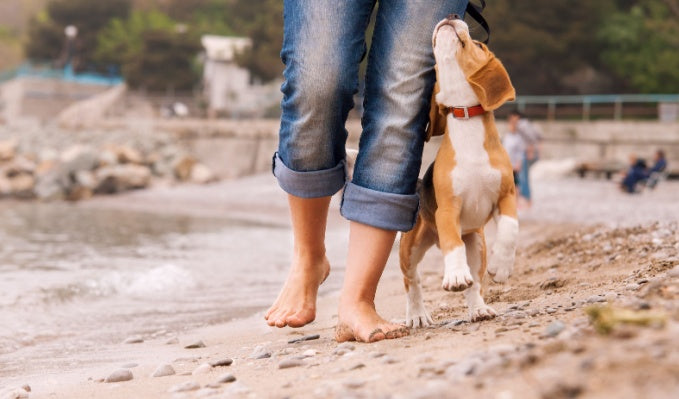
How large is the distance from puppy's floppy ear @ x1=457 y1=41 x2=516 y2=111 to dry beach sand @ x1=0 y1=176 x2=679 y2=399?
731mm

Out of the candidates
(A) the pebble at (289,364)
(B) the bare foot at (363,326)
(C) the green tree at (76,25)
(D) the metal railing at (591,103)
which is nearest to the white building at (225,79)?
(C) the green tree at (76,25)

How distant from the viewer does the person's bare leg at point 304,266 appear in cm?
285

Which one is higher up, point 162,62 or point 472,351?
point 472,351

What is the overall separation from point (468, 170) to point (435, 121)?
277mm

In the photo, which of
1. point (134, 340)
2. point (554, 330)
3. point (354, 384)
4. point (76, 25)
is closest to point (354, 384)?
point (354, 384)

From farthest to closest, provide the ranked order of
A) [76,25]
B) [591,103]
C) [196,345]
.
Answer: [76,25], [591,103], [196,345]

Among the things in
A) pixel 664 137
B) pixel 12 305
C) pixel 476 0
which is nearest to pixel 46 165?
pixel 664 137

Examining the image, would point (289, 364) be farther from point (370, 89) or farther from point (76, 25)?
point (76, 25)

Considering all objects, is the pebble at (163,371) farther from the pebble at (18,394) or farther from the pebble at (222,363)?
the pebble at (18,394)

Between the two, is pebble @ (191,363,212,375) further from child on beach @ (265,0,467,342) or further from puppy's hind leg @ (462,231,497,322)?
puppy's hind leg @ (462,231,497,322)

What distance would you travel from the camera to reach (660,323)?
1585 millimetres

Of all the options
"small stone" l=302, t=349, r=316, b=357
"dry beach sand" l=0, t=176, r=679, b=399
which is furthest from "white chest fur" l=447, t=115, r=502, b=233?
"small stone" l=302, t=349, r=316, b=357

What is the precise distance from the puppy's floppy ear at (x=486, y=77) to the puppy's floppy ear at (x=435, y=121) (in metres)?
0.15

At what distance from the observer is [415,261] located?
2949 millimetres
